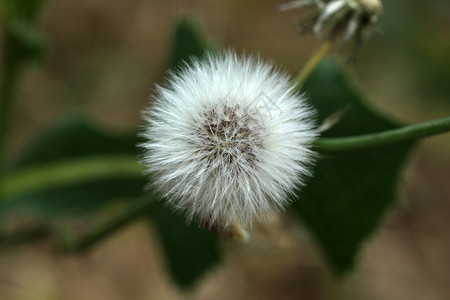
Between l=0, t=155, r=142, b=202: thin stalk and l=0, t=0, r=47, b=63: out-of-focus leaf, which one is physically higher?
l=0, t=0, r=47, b=63: out-of-focus leaf

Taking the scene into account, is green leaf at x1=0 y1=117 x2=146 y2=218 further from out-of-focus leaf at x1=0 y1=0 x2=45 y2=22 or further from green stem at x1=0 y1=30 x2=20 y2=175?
out-of-focus leaf at x1=0 y1=0 x2=45 y2=22

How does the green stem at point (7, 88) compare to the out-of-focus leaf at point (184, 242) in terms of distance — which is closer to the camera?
the out-of-focus leaf at point (184, 242)

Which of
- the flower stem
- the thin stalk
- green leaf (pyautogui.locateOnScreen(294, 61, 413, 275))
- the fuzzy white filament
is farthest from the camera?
the thin stalk

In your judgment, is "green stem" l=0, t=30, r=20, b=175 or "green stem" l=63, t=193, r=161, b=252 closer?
"green stem" l=63, t=193, r=161, b=252

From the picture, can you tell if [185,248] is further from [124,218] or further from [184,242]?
[124,218]

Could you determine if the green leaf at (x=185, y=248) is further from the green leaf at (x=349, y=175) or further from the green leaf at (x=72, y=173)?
the green leaf at (x=349, y=175)

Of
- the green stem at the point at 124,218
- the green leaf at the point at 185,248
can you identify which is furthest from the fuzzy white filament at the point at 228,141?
the green leaf at the point at 185,248

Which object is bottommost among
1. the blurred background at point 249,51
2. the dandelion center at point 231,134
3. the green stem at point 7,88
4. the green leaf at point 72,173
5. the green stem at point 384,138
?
the blurred background at point 249,51

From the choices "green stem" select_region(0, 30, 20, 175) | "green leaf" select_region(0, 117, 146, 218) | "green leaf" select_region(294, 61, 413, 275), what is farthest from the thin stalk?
"green leaf" select_region(294, 61, 413, 275)

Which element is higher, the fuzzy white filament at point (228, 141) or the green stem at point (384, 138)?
the fuzzy white filament at point (228, 141)
